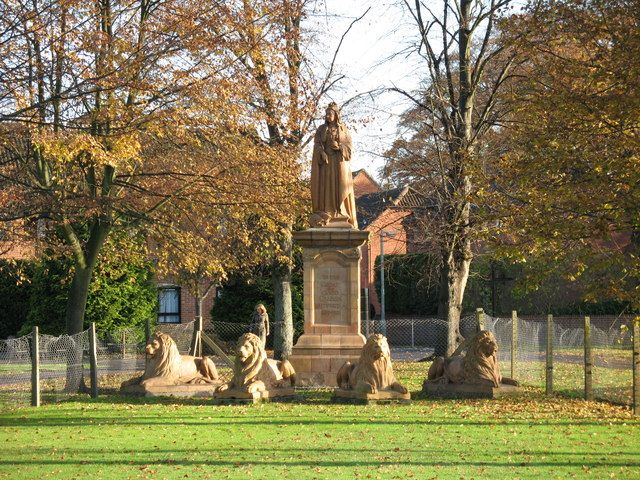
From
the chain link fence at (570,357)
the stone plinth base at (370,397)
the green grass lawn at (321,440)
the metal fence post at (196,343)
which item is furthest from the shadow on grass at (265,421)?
the metal fence post at (196,343)

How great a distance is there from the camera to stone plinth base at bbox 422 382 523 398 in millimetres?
19328

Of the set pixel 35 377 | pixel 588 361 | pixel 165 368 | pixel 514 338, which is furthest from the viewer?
pixel 514 338

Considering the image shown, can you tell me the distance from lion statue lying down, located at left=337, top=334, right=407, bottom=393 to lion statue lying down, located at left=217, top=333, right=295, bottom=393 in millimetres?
1587

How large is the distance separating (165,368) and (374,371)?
15.3 ft

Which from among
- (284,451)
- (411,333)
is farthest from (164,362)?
(411,333)

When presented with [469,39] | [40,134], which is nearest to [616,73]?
[40,134]

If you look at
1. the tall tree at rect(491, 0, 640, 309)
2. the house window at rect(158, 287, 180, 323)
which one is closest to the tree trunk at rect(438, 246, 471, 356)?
the tall tree at rect(491, 0, 640, 309)

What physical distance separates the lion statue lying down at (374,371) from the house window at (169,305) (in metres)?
31.9

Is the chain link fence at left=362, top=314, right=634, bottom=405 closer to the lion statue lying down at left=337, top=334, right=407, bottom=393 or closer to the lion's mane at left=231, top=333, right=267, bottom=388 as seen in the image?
the lion statue lying down at left=337, top=334, right=407, bottom=393

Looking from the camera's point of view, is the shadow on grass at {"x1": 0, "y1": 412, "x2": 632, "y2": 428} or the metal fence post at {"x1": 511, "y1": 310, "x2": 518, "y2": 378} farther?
the metal fence post at {"x1": 511, "y1": 310, "x2": 518, "y2": 378}

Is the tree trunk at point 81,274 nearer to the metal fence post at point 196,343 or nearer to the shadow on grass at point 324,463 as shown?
the metal fence post at point 196,343

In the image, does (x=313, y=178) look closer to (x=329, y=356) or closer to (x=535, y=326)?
(x=329, y=356)

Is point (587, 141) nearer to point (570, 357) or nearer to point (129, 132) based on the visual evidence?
point (129, 132)

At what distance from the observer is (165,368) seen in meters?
20.6
